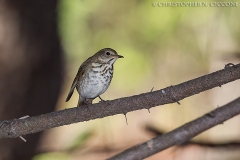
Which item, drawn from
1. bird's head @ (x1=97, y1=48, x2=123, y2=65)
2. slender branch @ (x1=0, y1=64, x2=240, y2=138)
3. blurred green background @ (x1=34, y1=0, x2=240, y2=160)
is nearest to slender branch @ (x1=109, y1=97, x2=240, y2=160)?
slender branch @ (x1=0, y1=64, x2=240, y2=138)

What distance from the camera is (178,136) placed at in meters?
1.65

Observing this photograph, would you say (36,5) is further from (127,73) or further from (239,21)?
(239,21)

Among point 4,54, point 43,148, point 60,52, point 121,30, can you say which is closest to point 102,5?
point 121,30

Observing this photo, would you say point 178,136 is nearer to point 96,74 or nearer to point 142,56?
point 96,74

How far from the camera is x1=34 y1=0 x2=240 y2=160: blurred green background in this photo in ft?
7.61

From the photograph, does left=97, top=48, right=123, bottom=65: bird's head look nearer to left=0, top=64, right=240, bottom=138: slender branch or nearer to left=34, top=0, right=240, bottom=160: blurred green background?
left=0, top=64, right=240, bottom=138: slender branch

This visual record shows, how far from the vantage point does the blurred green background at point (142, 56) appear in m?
2.32

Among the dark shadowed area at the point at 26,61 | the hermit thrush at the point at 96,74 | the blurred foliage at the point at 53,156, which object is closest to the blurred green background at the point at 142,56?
the blurred foliage at the point at 53,156

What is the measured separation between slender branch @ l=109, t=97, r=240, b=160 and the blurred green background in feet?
2.26

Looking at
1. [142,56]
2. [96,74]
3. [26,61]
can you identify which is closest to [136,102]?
[96,74]

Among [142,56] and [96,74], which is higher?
[142,56]

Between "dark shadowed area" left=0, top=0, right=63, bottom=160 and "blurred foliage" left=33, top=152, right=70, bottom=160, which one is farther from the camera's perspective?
"blurred foliage" left=33, top=152, right=70, bottom=160

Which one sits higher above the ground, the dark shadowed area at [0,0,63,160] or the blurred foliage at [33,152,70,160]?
the dark shadowed area at [0,0,63,160]

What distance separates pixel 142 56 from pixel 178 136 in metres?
0.80
